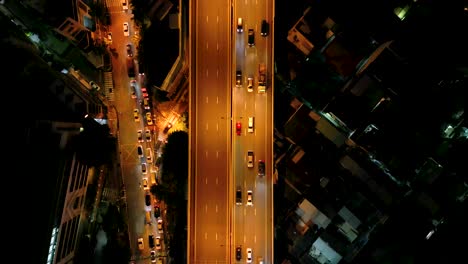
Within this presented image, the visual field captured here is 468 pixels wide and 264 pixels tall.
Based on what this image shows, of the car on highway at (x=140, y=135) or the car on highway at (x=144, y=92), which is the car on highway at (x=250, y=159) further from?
the car on highway at (x=144, y=92)

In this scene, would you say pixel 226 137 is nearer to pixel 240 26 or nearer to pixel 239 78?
pixel 239 78

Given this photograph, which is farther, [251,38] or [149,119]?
[149,119]

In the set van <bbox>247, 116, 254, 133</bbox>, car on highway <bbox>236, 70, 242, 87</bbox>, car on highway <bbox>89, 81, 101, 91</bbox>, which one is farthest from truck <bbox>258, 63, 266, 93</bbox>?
car on highway <bbox>89, 81, 101, 91</bbox>

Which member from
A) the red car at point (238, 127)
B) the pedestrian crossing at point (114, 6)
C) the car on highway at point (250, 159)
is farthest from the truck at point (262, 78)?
the pedestrian crossing at point (114, 6)

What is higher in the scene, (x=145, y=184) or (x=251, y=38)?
(x=251, y=38)

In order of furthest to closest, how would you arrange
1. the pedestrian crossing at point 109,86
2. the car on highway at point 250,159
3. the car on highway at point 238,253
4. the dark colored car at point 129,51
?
1. the pedestrian crossing at point 109,86
2. the dark colored car at point 129,51
3. the car on highway at point 250,159
4. the car on highway at point 238,253

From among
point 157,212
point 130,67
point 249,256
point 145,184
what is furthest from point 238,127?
point 130,67

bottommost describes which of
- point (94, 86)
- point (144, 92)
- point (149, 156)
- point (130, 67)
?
point (149, 156)

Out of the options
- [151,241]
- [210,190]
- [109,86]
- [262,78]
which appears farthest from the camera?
[109,86]

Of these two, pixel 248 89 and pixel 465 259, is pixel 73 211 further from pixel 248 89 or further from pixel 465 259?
pixel 465 259
